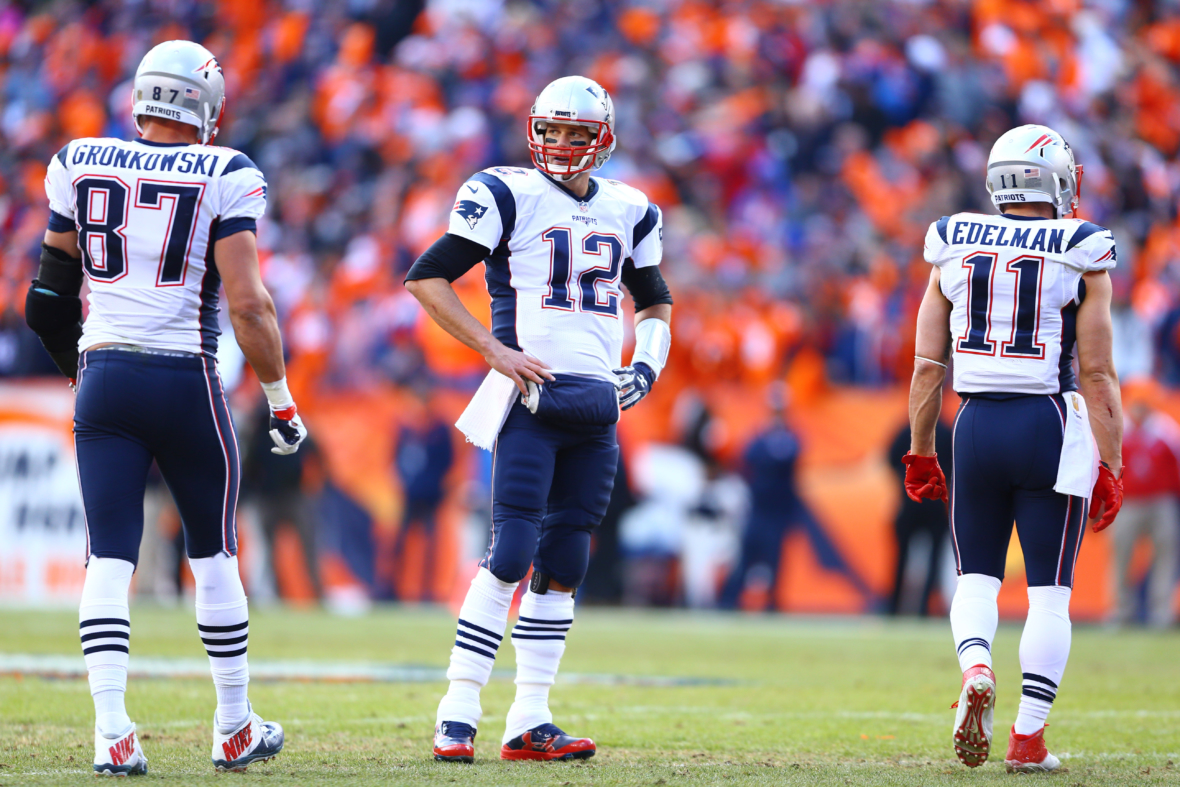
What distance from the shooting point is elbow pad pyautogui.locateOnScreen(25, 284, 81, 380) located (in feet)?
13.7

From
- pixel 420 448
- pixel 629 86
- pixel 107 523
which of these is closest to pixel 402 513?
pixel 420 448

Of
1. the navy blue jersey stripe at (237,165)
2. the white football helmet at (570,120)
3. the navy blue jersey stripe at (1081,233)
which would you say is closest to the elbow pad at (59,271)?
the navy blue jersey stripe at (237,165)

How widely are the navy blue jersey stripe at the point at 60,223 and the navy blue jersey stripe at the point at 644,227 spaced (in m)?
1.74

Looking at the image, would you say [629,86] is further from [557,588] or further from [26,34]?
[557,588]

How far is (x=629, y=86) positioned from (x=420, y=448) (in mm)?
5533

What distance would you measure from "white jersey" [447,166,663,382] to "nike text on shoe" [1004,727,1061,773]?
1.64 metres

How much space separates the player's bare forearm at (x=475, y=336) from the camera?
4473mm

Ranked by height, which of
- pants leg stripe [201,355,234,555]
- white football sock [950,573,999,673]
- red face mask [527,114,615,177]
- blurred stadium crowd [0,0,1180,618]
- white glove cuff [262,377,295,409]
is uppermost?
blurred stadium crowd [0,0,1180,618]

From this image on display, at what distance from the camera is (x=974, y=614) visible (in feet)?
14.5

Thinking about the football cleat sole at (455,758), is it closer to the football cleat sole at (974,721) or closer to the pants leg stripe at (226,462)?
the pants leg stripe at (226,462)

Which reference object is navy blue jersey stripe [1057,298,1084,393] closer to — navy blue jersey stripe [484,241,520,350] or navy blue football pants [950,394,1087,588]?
navy blue football pants [950,394,1087,588]

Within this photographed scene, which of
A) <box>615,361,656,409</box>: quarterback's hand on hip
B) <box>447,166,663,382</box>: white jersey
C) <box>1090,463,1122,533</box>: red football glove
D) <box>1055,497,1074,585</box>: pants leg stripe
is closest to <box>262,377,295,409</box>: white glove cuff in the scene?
<box>447,166,663,382</box>: white jersey

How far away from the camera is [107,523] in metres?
3.92

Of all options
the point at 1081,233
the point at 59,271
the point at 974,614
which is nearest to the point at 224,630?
the point at 59,271
